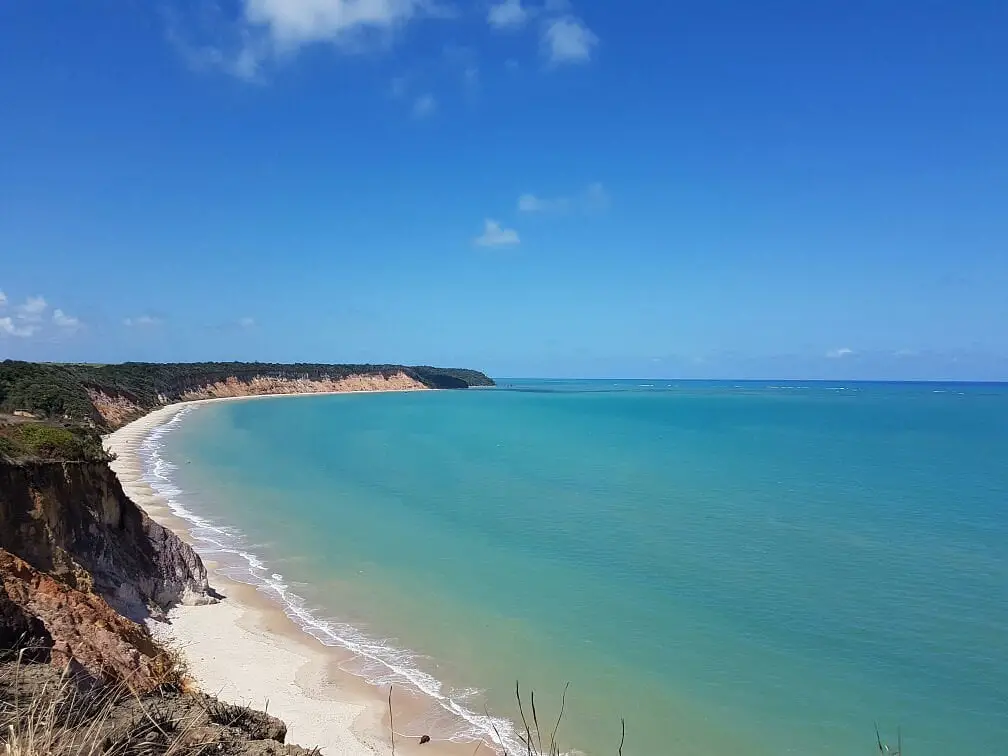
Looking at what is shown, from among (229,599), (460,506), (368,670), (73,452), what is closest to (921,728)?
(368,670)

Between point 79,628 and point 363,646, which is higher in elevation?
point 79,628

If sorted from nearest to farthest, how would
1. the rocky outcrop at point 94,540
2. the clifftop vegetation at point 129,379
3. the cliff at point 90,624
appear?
the cliff at point 90,624 < the rocky outcrop at point 94,540 < the clifftop vegetation at point 129,379

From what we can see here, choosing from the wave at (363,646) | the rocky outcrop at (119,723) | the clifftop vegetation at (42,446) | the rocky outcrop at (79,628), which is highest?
the clifftop vegetation at (42,446)

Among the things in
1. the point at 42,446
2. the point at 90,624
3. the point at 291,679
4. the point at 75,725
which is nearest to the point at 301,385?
→ the point at 42,446

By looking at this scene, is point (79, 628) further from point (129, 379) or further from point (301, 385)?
point (301, 385)

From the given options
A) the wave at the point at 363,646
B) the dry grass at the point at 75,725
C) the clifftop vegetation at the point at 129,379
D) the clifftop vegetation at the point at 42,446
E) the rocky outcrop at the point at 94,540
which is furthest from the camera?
the clifftop vegetation at the point at 129,379

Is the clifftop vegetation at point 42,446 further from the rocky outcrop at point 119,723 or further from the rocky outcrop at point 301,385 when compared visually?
the rocky outcrop at point 301,385

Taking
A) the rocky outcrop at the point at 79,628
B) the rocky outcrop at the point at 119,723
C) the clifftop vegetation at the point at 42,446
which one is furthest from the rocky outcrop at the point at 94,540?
the rocky outcrop at the point at 119,723

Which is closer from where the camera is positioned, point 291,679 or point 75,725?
point 75,725
